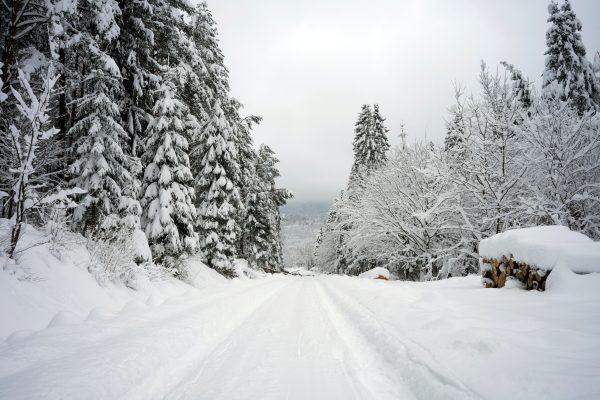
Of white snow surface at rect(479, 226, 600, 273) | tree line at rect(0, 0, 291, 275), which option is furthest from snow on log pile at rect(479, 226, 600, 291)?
tree line at rect(0, 0, 291, 275)

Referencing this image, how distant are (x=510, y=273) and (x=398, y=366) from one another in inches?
176

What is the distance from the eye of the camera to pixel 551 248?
5.35m

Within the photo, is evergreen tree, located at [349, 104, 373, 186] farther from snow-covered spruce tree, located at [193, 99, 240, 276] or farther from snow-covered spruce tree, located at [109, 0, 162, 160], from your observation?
snow-covered spruce tree, located at [109, 0, 162, 160]

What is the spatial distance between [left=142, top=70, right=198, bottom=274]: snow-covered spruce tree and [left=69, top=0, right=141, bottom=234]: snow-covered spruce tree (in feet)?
5.06

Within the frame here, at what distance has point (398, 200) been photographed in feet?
55.5

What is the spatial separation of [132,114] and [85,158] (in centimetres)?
389

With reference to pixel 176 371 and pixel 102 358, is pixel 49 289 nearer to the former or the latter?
pixel 102 358

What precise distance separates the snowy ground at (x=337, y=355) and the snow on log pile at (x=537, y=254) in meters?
0.32

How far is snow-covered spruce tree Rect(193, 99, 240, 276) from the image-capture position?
18344mm

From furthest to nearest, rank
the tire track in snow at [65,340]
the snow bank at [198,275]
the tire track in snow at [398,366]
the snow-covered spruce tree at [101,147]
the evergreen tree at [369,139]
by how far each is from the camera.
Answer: the evergreen tree at [369,139], the snow bank at [198,275], the snow-covered spruce tree at [101,147], the tire track in snow at [65,340], the tire track in snow at [398,366]

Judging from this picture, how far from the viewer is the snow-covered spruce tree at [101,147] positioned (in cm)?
1032

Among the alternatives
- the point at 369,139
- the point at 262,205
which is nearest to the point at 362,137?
the point at 369,139

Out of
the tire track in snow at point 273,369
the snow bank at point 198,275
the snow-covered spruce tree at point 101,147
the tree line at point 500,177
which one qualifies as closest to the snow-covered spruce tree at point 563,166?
the tree line at point 500,177

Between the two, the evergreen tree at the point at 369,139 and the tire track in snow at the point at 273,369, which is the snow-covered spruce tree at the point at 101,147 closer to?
the tire track in snow at the point at 273,369
